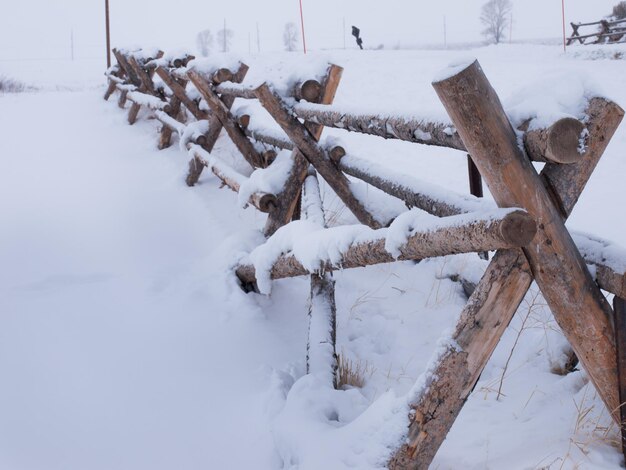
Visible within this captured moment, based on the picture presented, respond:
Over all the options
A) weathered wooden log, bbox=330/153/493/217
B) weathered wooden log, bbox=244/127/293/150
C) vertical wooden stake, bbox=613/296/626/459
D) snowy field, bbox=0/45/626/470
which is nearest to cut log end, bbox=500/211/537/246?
snowy field, bbox=0/45/626/470

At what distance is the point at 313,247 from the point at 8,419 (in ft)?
4.58

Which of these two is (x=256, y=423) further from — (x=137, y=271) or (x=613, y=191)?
(x=613, y=191)

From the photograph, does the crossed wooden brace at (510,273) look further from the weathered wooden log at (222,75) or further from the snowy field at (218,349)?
the weathered wooden log at (222,75)

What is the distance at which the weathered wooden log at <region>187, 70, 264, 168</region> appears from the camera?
15.5 ft

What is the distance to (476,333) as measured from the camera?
71.6 inches

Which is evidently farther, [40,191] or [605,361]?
[40,191]

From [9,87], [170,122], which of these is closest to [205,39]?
[9,87]

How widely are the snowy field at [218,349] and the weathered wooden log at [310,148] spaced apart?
27cm

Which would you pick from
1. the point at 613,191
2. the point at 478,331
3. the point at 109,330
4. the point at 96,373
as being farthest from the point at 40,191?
the point at 613,191

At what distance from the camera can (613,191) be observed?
19.6 feet

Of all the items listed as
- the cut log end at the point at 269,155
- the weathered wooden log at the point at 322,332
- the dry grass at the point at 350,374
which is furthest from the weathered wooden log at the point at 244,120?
the dry grass at the point at 350,374

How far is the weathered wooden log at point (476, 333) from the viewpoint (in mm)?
1763

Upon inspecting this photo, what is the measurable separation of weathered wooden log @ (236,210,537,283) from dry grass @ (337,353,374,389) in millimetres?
546

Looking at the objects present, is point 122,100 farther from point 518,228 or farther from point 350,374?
point 518,228
